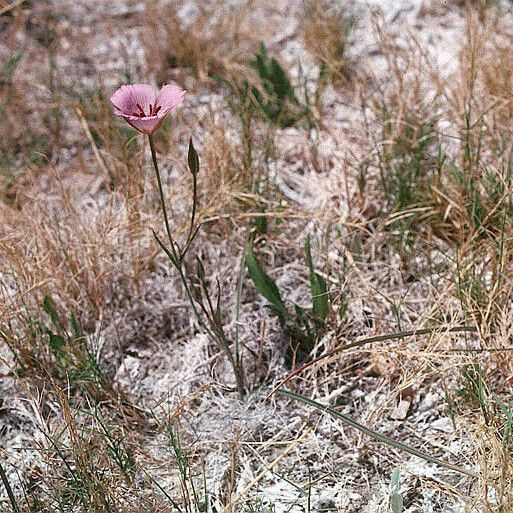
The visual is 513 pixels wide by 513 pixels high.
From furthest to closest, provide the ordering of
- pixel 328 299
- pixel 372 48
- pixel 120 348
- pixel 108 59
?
1. pixel 108 59
2. pixel 372 48
3. pixel 120 348
4. pixel 328 299

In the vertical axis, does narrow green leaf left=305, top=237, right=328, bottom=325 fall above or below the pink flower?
below

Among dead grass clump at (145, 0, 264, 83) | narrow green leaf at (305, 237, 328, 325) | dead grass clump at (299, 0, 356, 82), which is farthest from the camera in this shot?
dead grass clump at (145, 0, 264, 83)

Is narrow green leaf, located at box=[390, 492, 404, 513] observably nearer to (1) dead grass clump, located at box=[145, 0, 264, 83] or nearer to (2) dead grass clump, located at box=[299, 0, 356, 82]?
(2) dead grass clump, located at box=[299, 0, 356, 82]

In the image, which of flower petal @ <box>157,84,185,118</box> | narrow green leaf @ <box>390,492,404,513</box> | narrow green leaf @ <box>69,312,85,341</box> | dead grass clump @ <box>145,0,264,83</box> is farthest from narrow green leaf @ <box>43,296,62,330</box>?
dead grass clump @ <box>145,0,264,83</box>

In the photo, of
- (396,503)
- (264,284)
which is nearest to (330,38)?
(264,284)

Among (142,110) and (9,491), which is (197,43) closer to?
(142,110)

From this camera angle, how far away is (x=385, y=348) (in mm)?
1367

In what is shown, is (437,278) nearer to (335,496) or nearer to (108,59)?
(335,496)

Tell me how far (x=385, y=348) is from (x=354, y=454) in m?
0.18

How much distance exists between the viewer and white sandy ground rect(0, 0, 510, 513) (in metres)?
1.31

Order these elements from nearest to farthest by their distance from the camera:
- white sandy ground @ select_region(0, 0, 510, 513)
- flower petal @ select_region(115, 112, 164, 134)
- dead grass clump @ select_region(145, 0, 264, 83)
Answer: flower petal @ select_region(115, 112, 164, 134) → white sandy ground @ select_region(0, 0, 510, 513) → dead grass clump @ select_region(145, 0, 264, 83)

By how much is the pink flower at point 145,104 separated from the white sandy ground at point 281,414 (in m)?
0.47

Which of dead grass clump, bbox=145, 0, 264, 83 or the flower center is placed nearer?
the flower center

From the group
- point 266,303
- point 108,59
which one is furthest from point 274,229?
point 108,59
